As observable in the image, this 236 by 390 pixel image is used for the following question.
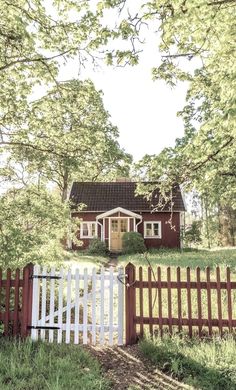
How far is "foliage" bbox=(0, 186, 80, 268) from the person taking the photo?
737 centimetres

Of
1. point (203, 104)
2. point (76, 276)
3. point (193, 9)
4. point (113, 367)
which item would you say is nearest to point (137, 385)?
point (113, 367)

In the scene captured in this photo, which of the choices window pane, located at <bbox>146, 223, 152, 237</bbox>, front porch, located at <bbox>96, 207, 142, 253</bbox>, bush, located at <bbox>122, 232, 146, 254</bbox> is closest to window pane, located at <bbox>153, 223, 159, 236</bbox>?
window pane, located at <bbox>146, 223, 152, 237</bbox>

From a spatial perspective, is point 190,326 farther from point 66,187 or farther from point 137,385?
point 66,187

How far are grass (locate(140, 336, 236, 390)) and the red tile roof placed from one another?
2202 cm

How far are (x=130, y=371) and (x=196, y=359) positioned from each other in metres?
0.95

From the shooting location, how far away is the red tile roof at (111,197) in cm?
2853

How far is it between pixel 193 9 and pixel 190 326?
5.09 metres

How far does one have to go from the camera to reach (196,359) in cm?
488

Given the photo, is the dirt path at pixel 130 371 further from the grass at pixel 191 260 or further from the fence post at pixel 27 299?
the grass at pixel 191 260

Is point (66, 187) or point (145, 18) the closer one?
point (145, 18)

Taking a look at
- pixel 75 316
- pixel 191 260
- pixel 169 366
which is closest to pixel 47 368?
Result: pixel 75 316

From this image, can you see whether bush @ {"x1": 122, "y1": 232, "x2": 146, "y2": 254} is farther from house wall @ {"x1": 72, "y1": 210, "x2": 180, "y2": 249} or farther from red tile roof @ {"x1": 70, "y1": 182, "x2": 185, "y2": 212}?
red tile roof @ {"x1": 70, "y1": 182, "x2": 185, "y2": 212}

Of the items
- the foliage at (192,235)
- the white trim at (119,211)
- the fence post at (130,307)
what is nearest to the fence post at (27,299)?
the fence post at (130,307)

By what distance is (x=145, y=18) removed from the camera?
20.8 feet
